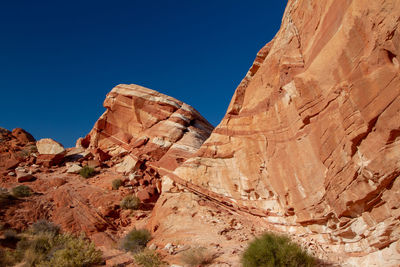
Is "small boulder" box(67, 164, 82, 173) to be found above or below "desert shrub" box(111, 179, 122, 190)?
above

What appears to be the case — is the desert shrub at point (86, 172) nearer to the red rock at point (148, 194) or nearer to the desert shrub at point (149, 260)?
the red rock at point (148, 194)

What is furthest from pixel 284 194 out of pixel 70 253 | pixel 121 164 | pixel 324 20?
pixel 121 164

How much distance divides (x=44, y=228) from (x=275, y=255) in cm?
1185

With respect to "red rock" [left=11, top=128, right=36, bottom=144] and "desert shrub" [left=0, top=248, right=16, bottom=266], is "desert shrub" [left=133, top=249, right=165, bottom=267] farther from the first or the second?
"red rock" [left=11, top=128, right=36, bottom=144]

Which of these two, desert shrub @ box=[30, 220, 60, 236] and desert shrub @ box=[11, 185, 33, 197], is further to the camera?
desert shrub @ box=[11, 185, 33, 197]

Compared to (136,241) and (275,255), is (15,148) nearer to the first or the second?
(136,241)

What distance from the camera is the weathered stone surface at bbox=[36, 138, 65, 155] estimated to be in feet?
73.2

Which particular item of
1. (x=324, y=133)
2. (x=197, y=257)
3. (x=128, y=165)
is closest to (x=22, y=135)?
(x=128, y=165)

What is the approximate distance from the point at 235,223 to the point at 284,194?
9.20 ft

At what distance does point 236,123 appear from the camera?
12.4m

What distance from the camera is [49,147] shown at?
890 inches

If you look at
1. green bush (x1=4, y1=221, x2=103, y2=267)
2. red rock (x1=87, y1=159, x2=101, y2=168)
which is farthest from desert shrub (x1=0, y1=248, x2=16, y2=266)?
red rock (x1=87, y1=159, x2=101, y2=168)

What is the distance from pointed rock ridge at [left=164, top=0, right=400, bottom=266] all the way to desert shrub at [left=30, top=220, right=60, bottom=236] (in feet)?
25.8

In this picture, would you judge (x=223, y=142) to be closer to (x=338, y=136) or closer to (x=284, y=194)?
(x=284, y=194)
